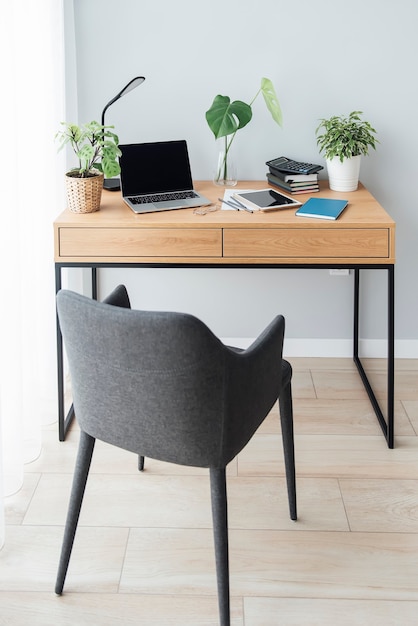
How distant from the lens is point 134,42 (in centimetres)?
306

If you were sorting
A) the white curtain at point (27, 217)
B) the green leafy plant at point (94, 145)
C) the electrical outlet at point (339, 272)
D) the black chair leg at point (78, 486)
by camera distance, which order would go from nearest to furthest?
1. the black chair leg at point (78, 486)
2. the white curtain at point (27, 217)
3. the green leafy plant at point (94, 145)
4. the electrical outlet at point (339, 272)

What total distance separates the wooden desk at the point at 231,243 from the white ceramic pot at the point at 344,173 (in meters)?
0.36

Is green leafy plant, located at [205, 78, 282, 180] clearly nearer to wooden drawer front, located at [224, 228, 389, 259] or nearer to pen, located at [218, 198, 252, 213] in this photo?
pen, located at [218, 198, 252, 213]

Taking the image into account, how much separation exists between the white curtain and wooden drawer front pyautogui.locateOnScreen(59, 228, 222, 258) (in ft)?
0.52

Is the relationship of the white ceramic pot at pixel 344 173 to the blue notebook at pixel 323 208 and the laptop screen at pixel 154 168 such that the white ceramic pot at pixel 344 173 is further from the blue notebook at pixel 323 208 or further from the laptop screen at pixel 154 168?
the laptop screen at pixel 154 168

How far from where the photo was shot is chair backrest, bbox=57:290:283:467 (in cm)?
159

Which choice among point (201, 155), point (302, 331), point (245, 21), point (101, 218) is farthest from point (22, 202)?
point (302, 331)

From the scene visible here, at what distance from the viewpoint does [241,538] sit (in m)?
2.17

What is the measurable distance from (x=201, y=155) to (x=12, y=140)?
1.08 meters

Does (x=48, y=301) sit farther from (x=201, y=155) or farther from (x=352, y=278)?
(x=352, y=278)

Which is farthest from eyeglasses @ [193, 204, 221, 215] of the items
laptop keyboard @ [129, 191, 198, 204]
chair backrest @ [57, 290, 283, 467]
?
chair backrest @ [57, 290, 283, 467]

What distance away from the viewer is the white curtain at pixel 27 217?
2.25 metres

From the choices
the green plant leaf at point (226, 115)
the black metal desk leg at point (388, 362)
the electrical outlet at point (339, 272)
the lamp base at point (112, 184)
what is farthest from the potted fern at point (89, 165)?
the electrical outlet at point (339, 272)

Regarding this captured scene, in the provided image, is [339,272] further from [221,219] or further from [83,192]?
[83,192]
